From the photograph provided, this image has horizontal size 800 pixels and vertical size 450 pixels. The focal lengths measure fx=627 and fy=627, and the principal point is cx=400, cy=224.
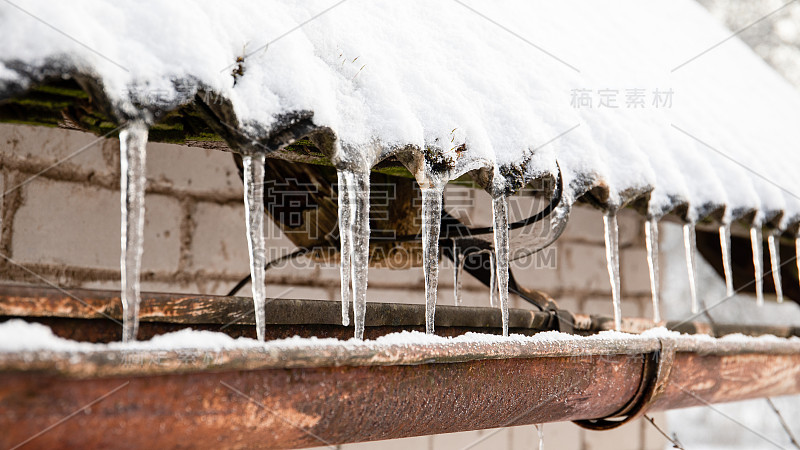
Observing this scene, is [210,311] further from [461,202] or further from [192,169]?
[461,202]

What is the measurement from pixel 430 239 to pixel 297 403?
0.43 meters

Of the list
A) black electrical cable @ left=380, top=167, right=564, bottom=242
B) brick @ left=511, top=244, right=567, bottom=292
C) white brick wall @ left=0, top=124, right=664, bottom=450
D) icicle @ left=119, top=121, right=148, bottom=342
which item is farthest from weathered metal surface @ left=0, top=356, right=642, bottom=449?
brick @ left=511, top=244, right=567, bottom=292

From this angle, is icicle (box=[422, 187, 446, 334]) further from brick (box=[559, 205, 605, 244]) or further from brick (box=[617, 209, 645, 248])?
brick (box=[617, 209, 645, 248])

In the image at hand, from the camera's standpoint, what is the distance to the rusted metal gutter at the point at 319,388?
0.71 meters

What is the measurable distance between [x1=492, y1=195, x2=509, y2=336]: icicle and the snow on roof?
89mm

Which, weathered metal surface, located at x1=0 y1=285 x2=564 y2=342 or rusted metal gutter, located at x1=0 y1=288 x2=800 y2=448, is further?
weathered metal surface, located at x1=0 y1=285 x2=564 y2=342

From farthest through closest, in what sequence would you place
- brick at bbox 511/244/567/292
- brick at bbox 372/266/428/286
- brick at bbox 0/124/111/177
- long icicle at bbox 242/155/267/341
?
brick at bbox 511/244/567/292 → brick at bbox 372/266/428/286 → brick at bbox 0/124/111/177 → long icicle at bbox 242/155/267/341

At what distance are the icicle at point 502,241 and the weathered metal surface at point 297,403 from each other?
0.13m

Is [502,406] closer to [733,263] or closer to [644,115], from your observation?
[644,115]

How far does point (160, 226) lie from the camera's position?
2180mm

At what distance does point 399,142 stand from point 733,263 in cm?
296

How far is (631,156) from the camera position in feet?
4.80

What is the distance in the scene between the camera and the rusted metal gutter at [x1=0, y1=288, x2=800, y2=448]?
0.71 meters

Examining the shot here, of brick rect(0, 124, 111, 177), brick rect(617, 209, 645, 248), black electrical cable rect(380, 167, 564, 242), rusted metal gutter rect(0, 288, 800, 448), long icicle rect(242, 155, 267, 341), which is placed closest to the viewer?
rusted metal gutter rect(0, 288, 800, 448)
